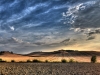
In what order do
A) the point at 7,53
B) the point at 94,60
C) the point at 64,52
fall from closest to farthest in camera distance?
the point at 94,60
the point at 64,52
the point at 7,53

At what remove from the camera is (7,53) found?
72.8 m

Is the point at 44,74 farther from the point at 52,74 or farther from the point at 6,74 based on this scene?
the point at 6,74

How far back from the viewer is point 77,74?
25594mm

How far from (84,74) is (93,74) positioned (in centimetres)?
87

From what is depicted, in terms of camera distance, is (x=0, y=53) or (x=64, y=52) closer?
(x=64, y=52)

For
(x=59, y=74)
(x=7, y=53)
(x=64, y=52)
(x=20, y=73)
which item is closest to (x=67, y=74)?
(x=59, y=74)

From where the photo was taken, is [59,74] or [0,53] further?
[0,53]

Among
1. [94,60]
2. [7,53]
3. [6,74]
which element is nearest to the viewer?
[6,74]

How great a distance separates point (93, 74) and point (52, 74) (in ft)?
12.5

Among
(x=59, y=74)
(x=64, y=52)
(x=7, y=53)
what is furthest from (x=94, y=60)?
(x=7, y=53)

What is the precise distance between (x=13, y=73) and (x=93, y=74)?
7231 millimetres

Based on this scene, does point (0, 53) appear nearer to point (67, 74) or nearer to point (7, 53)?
point (7, 53)

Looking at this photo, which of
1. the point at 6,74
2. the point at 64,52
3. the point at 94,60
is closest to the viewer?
the point at 6,74

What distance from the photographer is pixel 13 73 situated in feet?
85.0
